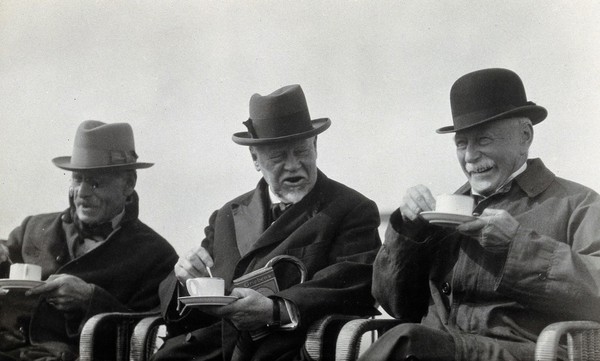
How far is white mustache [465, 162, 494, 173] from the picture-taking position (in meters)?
4.57

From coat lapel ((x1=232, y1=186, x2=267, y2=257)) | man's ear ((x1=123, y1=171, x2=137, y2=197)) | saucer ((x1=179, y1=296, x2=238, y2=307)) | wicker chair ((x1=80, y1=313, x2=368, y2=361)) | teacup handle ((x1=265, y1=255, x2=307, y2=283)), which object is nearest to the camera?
saucer ((x1=179, y1=296, x2=238, y2=307))

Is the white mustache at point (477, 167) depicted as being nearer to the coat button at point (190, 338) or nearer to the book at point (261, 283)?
the book at point (261, 283)

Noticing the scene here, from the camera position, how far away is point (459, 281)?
445 cm

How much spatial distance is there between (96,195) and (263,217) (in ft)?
4.55

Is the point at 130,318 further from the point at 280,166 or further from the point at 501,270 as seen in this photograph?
the point at 501,270

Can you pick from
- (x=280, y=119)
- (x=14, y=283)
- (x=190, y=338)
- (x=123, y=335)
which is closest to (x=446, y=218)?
(x=280, y=119)

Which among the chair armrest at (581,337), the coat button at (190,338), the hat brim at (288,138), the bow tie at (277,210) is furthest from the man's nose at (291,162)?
the chair armrest at (581,337)

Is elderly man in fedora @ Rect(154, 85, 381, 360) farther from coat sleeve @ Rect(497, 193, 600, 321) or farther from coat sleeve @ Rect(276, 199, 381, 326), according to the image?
coat sleeve @ Rect(497, 193, 600, 321)

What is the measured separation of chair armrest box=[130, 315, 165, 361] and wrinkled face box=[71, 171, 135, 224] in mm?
1088

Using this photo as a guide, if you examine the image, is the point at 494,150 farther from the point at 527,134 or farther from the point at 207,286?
the point at 207,286

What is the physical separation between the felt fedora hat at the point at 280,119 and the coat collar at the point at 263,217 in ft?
0.99

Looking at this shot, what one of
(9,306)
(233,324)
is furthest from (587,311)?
(9,306)

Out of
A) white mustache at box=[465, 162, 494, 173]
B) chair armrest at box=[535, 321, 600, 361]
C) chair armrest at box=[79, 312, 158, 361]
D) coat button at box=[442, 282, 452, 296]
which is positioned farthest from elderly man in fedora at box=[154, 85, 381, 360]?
chair armrest at box=[535, 321, 600, 361]

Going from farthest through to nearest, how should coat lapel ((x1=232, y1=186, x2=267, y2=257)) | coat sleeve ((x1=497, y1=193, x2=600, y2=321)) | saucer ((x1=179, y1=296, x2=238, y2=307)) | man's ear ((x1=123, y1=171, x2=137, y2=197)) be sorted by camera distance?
man's ear ((x1=123, y1=171, x2=137, y2=197)), coat lapel ((x1=232, y1=186, x2=267, y2=257)), saucer ((x1=179, y1=296, x2=238, y2=307)), coat sleeve ((x1=497, y1=193, x2=600, y2=321))
